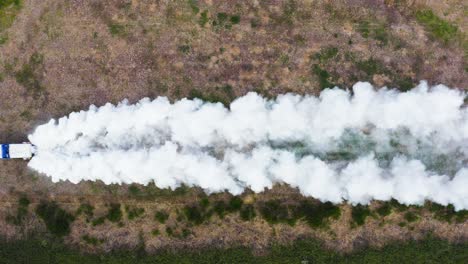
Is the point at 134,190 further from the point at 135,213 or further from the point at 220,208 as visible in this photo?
the point at 220,208

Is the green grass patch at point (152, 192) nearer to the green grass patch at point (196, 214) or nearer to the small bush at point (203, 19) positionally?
the green grass patch at point (196, 214)

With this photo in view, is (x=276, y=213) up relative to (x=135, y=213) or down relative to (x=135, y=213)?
up

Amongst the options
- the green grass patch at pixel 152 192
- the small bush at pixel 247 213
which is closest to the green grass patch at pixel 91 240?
the green grass patch at pixel 152 192

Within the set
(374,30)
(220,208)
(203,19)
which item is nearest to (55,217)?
(220,208)

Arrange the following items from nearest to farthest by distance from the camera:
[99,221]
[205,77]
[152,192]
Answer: [205,77] < [152,192] < [99,221]

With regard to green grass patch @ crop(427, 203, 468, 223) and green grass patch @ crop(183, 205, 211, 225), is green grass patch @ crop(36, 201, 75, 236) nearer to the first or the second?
green grass patch @ crop(183, 205, 211, 225)

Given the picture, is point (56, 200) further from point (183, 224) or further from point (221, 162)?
point (221, 162)
